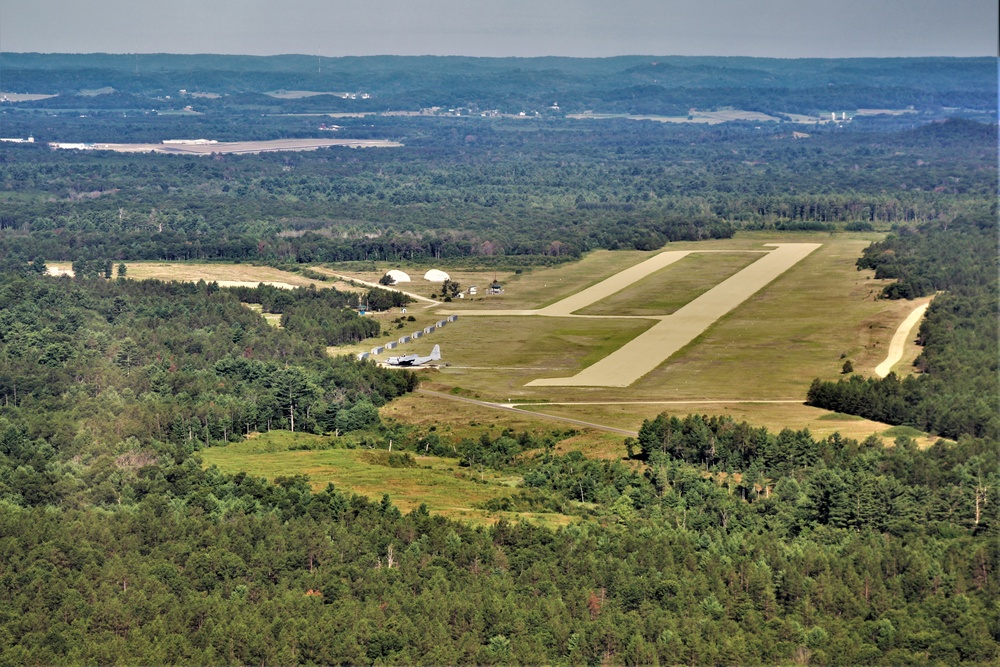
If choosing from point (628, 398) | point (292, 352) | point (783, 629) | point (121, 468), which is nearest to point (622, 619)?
point (783, 629)

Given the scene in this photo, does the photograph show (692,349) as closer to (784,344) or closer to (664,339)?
(664,339)

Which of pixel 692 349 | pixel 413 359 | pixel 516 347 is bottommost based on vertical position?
pixel 516 347

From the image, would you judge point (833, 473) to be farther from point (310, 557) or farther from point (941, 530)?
point (310, 557)

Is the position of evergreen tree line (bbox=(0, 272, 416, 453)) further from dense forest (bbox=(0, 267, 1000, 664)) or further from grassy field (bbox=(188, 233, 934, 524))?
grassy field (bbox=(188, 233, 934, 524))

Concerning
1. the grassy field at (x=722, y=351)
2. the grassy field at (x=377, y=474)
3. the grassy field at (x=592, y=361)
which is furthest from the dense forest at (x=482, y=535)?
the grassy field at (x=722, y=351)

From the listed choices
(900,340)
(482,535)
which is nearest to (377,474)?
(482,535)

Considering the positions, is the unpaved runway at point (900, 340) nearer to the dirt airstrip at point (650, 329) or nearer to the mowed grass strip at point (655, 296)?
the dirt airstrip at point (650, 329)
